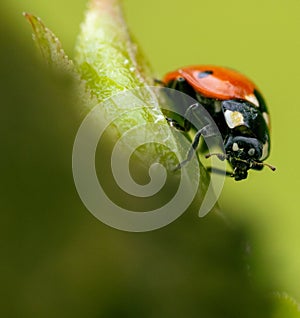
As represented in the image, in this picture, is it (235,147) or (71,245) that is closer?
(71,245)

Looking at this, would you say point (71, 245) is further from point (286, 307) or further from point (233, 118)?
point (233, 118)

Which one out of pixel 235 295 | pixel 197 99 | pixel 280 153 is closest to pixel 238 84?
pixel 197 99

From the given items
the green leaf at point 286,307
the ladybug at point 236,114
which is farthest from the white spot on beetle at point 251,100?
the green leaf at point 286,307

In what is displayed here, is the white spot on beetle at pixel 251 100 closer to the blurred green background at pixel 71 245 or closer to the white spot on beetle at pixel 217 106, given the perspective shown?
the white spot on beetle at pixel 217 106

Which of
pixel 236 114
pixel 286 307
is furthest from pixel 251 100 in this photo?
pixel 286 307

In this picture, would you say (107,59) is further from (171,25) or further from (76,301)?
(171,25)

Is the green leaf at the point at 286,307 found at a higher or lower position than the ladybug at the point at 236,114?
lower

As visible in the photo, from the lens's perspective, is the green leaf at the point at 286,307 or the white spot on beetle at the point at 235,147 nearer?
the green leaf at the point at 286,307

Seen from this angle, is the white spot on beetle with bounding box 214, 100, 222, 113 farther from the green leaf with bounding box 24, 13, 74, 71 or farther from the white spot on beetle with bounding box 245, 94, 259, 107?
the green leaf with bounding box 24, 13, 74, 71
